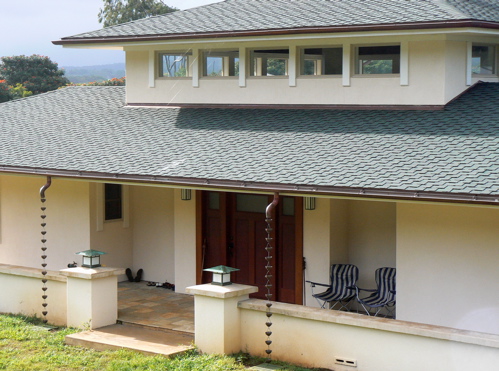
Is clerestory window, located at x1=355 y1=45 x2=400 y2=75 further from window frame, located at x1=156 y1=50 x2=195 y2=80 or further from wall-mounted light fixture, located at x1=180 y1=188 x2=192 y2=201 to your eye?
wall-mounted light fixture, located at x1=180 y1=188 x2=192 y2=201

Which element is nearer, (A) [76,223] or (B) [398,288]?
(B) [398,288]

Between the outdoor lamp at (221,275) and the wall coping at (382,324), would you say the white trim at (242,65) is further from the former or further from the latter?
the wall coping at (382,324)

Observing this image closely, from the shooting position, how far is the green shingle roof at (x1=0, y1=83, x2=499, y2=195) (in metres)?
11.9

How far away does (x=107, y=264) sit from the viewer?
17.2 m

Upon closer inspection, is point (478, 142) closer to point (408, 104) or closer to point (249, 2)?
point (408, 104)

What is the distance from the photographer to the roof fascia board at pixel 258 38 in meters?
13.5

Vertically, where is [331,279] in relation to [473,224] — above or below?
below

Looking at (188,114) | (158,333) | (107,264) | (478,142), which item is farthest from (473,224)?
(107,264)

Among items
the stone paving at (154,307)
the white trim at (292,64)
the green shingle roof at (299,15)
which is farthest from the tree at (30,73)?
the white trim at (292,64)

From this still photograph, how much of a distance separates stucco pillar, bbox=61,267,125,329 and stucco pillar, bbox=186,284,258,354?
2.21m

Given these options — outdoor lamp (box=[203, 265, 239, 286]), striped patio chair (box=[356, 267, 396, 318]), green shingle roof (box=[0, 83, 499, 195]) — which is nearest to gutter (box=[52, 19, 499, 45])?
green shingle roof (box=[0, 83, 499, 195])

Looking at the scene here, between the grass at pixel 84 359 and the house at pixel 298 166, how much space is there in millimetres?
634

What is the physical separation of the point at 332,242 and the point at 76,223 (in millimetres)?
5679

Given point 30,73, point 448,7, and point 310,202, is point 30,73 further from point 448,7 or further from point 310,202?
point 448,7
